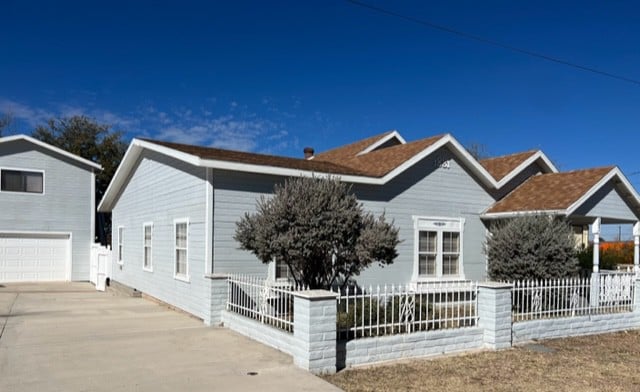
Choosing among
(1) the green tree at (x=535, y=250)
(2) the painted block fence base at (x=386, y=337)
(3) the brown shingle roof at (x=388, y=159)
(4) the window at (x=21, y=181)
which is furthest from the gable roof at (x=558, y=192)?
(4) the window at (x=21, y=181)

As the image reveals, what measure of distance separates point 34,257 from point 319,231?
1870 cm

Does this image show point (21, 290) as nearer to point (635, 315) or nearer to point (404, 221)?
point (404, 221)

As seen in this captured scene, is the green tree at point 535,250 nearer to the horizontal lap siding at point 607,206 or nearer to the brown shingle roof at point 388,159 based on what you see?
the horizontal lap siding at point 607,206

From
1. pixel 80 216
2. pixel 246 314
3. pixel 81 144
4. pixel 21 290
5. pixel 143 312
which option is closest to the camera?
pixel 246 314

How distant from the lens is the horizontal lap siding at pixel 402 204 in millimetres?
12031

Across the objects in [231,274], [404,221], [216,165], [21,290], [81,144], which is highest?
[81,144]

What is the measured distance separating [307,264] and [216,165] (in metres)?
2.98

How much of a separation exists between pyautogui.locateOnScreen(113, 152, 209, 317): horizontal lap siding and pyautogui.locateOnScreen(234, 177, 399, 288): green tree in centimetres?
238

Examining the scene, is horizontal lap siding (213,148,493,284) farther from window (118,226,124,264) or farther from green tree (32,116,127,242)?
green tree (32,116,127,242)

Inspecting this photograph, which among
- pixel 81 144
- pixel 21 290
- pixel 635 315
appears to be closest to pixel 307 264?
pixel 635 315

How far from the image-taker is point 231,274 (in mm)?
11602

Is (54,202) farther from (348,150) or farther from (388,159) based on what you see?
(388,159)

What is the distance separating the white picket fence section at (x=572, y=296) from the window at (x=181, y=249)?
25.1 feet

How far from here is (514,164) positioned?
54.6 feet
